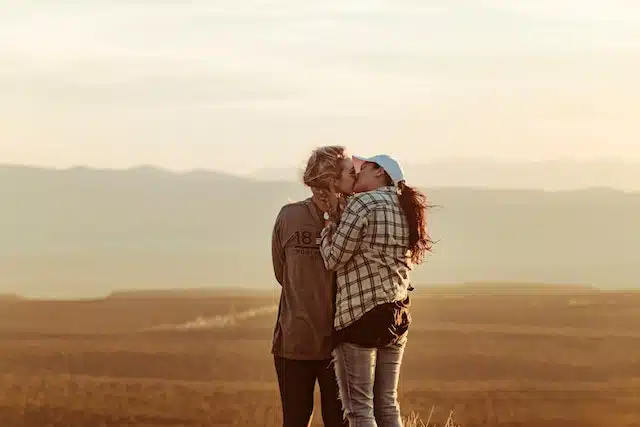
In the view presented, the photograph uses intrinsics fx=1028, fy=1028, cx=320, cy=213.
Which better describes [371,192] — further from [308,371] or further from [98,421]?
[98,421]

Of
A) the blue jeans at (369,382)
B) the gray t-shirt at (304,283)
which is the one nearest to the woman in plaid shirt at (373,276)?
the blue jeans at (369,382)

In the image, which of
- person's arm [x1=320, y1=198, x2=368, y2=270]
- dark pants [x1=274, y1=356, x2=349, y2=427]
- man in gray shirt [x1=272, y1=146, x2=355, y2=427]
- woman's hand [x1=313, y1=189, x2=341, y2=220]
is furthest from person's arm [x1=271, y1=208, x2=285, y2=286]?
dark pants [x1=274, y1=356, x2=349, y2=427]

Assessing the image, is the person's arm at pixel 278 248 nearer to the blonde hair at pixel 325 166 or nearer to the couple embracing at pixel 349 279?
the couple embracing at pixel 349 279

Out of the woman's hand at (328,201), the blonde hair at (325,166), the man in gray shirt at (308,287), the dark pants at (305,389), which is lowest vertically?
the dark pants at (305,389)

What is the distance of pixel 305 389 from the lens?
5016 mm

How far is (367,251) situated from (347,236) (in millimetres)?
131

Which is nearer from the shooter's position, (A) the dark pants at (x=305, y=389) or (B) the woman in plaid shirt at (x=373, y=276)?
(B) the woman in plaid shirt at (x=373, y=276)

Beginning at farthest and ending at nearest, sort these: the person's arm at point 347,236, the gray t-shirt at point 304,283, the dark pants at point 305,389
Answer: the dark pants at point 305,389
the gray t-shirt at point 304,283
the person's arm at point 347,236

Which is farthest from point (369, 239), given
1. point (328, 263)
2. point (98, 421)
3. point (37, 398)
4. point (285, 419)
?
point (37, 398)

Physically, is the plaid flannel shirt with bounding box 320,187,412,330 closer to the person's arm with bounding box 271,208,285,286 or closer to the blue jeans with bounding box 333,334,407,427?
the blue jeans with bounding box 333,334,407,427

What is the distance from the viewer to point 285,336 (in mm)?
4934

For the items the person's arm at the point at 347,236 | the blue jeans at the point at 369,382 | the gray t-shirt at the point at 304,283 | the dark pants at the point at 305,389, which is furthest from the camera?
the dark pants at the point at 305,389

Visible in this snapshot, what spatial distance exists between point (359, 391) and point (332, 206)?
0.87 meters

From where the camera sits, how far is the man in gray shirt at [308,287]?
4758 mm
